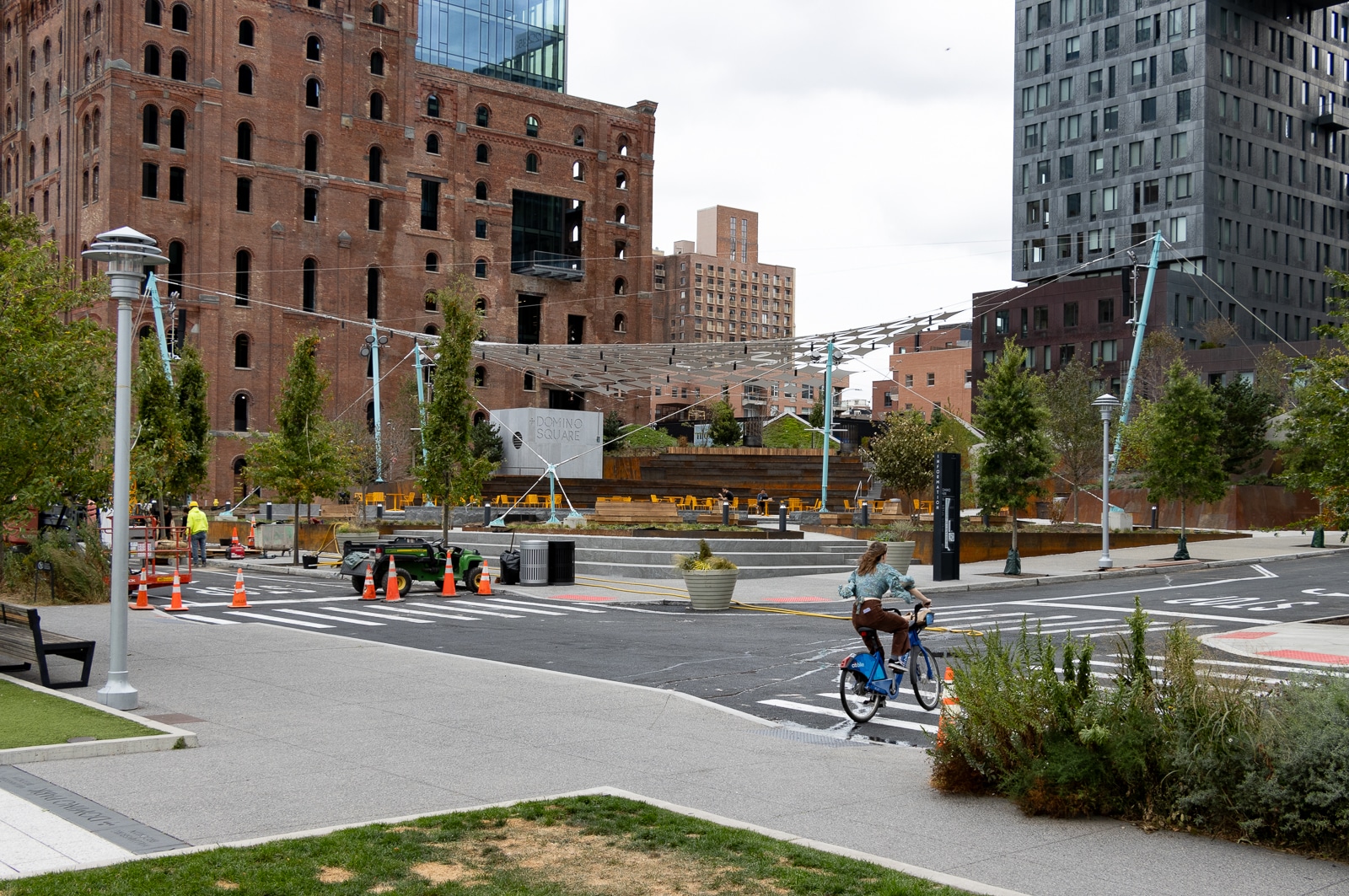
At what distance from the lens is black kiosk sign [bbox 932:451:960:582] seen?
29.4 m

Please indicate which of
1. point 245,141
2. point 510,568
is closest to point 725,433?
point 245,141

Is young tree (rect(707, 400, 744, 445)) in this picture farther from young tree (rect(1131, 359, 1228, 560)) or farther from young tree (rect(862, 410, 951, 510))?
young tree (rect(1131, 359, 1228, 560))

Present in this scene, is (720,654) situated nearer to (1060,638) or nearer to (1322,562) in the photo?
(1060,638)

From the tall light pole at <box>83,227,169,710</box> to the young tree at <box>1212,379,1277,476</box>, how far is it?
55.3 meters

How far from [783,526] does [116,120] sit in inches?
1932

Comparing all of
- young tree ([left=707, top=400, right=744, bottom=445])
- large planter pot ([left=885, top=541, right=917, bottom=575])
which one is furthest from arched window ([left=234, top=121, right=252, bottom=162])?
large planter pot ([left=885, top=541, right=917, bottom=575])

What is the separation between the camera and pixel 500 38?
93.2m

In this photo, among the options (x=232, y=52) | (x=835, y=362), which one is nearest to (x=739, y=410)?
(x=232, y=52)

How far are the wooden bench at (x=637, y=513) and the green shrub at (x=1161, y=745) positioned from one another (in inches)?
1217

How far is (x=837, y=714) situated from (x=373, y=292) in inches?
2773

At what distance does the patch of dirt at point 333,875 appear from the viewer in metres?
6.05

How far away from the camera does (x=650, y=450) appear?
2699 inches

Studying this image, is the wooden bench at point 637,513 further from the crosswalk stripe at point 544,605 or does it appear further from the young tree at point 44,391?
the young tree at point 44,391

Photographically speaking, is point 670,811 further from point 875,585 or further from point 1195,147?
point 1195,147
